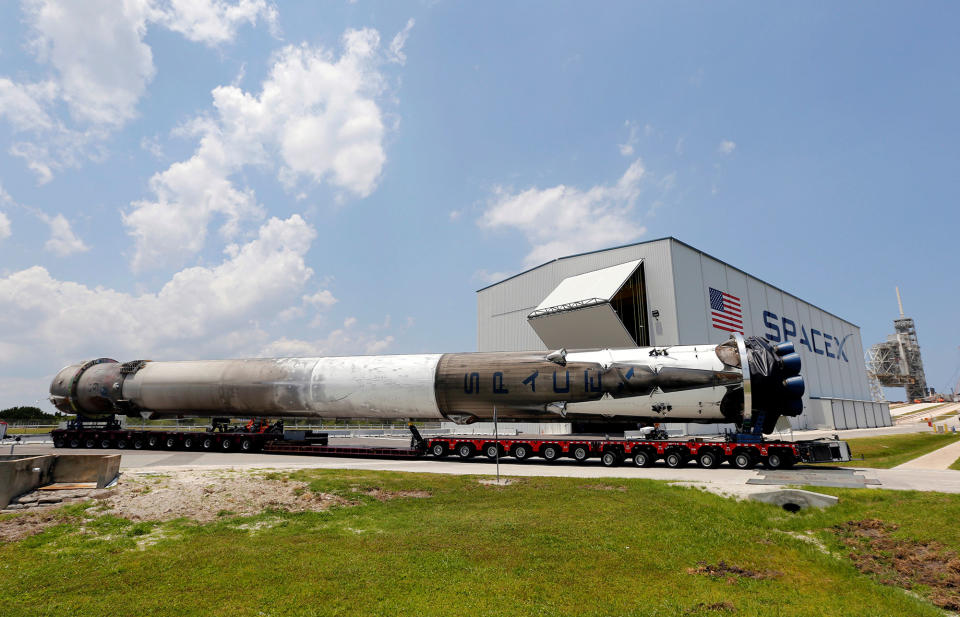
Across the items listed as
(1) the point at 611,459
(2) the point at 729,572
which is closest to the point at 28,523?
(2) the point at 729,572

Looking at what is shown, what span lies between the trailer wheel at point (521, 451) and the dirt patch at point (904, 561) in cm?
1263

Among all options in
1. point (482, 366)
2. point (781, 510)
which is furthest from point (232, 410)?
point (781, 510)

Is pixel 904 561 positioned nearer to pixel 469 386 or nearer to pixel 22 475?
pixel 469 386

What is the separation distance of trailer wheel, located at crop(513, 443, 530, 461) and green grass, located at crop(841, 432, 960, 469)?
1412 cm

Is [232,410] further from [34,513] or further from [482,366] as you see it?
[34,513]

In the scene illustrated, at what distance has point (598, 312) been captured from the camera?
32.9m

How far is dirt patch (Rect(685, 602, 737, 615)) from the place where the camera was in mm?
6520

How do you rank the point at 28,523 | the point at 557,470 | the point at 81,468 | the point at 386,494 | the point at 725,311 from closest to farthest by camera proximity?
the point at 28,523
the point at 386,494
the point at 81,468
the point at 557,470
the point at 725,311

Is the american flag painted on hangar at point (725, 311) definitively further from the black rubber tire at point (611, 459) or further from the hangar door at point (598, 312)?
the black rubber tire at point (611, 459)

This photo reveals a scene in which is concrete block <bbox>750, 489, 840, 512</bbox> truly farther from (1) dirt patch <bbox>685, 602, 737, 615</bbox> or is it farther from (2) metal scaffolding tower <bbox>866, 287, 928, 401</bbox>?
(2) metal scaffolding tower <bbox>866, 287, 928, 401</bbox>

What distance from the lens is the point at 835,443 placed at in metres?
19.1

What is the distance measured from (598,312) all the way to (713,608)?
26.9m

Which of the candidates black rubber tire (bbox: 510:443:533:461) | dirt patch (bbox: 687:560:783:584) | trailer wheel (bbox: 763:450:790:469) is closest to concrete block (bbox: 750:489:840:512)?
dirt patch (bbox: 687:560:783:584)

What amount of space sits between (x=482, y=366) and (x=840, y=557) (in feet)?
49.6
